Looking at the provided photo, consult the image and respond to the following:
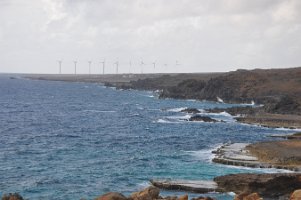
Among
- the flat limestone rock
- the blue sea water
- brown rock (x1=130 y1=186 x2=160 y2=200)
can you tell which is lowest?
the blue sea water

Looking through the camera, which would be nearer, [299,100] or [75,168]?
[75,168]

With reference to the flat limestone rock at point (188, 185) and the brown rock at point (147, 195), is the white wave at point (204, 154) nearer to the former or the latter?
the flat limestone rock at point (188, 185)

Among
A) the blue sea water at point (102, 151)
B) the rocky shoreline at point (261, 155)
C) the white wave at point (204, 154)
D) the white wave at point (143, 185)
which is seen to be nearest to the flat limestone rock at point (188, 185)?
the white wave at point (143, 185)

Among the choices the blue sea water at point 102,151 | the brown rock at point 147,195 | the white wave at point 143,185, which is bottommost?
the blue sea water at point 102,151

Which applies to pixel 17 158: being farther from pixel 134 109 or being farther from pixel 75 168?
pixel 134 109

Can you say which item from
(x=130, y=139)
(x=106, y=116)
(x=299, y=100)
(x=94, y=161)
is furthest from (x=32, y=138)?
(x=299, y=100)

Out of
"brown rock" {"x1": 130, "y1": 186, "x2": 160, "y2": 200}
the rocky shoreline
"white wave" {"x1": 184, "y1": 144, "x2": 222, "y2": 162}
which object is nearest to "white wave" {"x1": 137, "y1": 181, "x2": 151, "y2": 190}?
"brown rock" {"x1": 130, "y1": 186, "x2": 160, "y2": 200}

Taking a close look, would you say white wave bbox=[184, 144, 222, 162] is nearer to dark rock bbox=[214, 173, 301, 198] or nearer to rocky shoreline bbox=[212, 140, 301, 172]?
rocky shoreline bbox=[212, 140, 301, 172]
